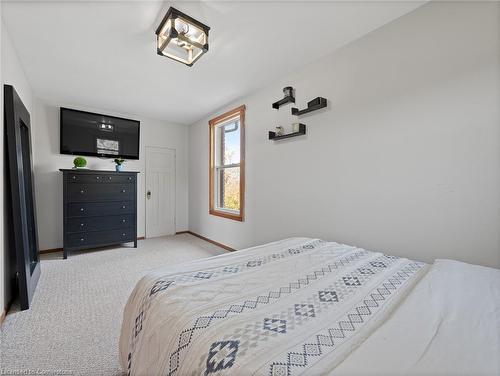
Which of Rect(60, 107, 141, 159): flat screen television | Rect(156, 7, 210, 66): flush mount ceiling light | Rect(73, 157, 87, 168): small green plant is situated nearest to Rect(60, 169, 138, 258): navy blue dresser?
Rect(73, 157, 87, 168): small green plant

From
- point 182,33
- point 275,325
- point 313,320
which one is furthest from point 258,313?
point 182,33

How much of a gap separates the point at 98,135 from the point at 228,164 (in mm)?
2371

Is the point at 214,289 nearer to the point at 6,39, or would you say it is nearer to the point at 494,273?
the point at 494,273

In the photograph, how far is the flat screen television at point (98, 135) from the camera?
3733 millimetres

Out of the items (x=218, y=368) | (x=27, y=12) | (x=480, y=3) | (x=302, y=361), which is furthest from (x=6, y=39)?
(x=480, y=3)

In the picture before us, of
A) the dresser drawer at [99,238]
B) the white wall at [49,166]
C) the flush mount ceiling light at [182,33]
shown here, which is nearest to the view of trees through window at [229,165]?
the dresser drawer at [99,238]

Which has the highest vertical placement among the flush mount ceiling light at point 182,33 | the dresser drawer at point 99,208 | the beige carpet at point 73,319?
the flush mount ceiling light at point 182,33

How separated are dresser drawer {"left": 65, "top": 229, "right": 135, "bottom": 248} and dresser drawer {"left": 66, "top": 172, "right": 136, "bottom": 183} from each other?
32.7 inches

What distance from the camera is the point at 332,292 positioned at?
3.35ft

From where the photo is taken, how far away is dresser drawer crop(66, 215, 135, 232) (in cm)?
344

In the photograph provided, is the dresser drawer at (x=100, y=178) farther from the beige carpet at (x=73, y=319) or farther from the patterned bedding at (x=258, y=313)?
the patterned bedding at (x=258, y=313)

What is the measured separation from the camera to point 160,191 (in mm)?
4805

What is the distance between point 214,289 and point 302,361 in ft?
1.67

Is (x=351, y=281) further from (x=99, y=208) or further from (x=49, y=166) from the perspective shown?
(x=49, y=166)
